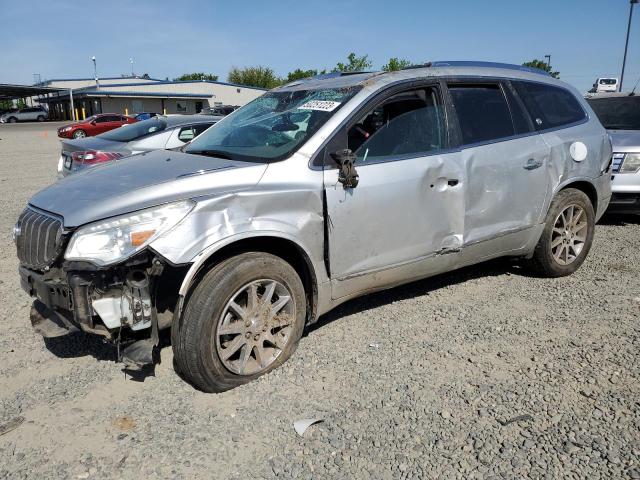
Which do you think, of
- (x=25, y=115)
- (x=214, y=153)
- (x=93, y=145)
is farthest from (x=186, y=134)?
(x=25, y=115)

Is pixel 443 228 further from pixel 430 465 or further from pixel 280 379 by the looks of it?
pixel 430 465

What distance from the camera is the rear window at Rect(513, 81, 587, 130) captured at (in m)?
4.69

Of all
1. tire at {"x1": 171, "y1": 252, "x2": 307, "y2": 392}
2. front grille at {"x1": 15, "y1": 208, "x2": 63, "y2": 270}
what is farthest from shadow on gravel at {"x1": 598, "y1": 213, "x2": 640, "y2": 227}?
front grille at {"x1": 15, "y1": 208, "x2": 63, "y2": 270}

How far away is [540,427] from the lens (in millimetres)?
2852

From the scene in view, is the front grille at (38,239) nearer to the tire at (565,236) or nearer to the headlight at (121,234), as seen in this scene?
the headlight at (121,234)

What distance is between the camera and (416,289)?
490cm

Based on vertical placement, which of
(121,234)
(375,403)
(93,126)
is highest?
(93,126)

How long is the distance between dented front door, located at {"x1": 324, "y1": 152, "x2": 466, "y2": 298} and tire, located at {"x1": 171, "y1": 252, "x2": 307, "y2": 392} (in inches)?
15.1

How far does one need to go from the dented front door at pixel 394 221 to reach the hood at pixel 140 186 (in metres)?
0.61

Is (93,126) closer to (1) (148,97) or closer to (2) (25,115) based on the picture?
(1) (148,97)

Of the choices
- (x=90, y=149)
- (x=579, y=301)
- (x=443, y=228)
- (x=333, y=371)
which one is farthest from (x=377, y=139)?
(x=90, y=149)

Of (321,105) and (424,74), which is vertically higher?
(424,74)

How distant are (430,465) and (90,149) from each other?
21.6 ft

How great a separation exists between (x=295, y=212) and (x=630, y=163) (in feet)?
18.5
